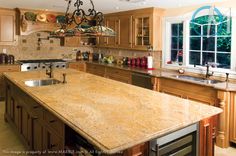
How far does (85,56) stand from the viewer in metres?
7.56

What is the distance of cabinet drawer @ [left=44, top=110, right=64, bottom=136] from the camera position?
6.93ft

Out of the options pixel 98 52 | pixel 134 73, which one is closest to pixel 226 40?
pixel 134 73

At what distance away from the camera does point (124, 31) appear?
612cm

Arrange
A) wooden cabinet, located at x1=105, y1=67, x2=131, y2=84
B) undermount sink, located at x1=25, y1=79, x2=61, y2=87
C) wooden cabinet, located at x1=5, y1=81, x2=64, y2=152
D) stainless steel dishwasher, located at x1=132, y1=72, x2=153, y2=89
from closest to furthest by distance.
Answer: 1. wooden cabinet, located at x1=5, y1=81, x2=64, y2=152
2. undermount sink, located at x1=25, y1=79, x2=61, y2=87
3. stainless steel dishwasher, located at x1=132, y1=72, x2=153, y2=89
4. wooden cabinet, located at x1=105, y1=67, x2=131, y2=84

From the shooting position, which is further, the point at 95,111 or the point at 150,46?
the point at 150,46

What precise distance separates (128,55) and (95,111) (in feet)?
14.5

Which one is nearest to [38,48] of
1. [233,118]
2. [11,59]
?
[11,59]

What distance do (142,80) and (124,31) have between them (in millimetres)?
1635

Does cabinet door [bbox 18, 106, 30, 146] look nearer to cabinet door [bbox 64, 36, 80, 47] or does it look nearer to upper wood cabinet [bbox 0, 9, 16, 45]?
upper wood cabinet [bbox 0, 9, 16, 45]

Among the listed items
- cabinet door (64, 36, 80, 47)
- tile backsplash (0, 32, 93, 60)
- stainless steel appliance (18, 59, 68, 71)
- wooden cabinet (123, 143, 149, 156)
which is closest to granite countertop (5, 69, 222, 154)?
wooden cabinet (123, 143, 149, 156)

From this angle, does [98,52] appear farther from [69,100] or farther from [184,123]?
[184,123]

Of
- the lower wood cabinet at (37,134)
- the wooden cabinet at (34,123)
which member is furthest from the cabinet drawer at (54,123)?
the lower wood cabinet at (37,134)

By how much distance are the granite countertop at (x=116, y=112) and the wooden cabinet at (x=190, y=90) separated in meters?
1.25

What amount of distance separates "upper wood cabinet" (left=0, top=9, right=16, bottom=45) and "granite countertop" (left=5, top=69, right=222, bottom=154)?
3.43m
